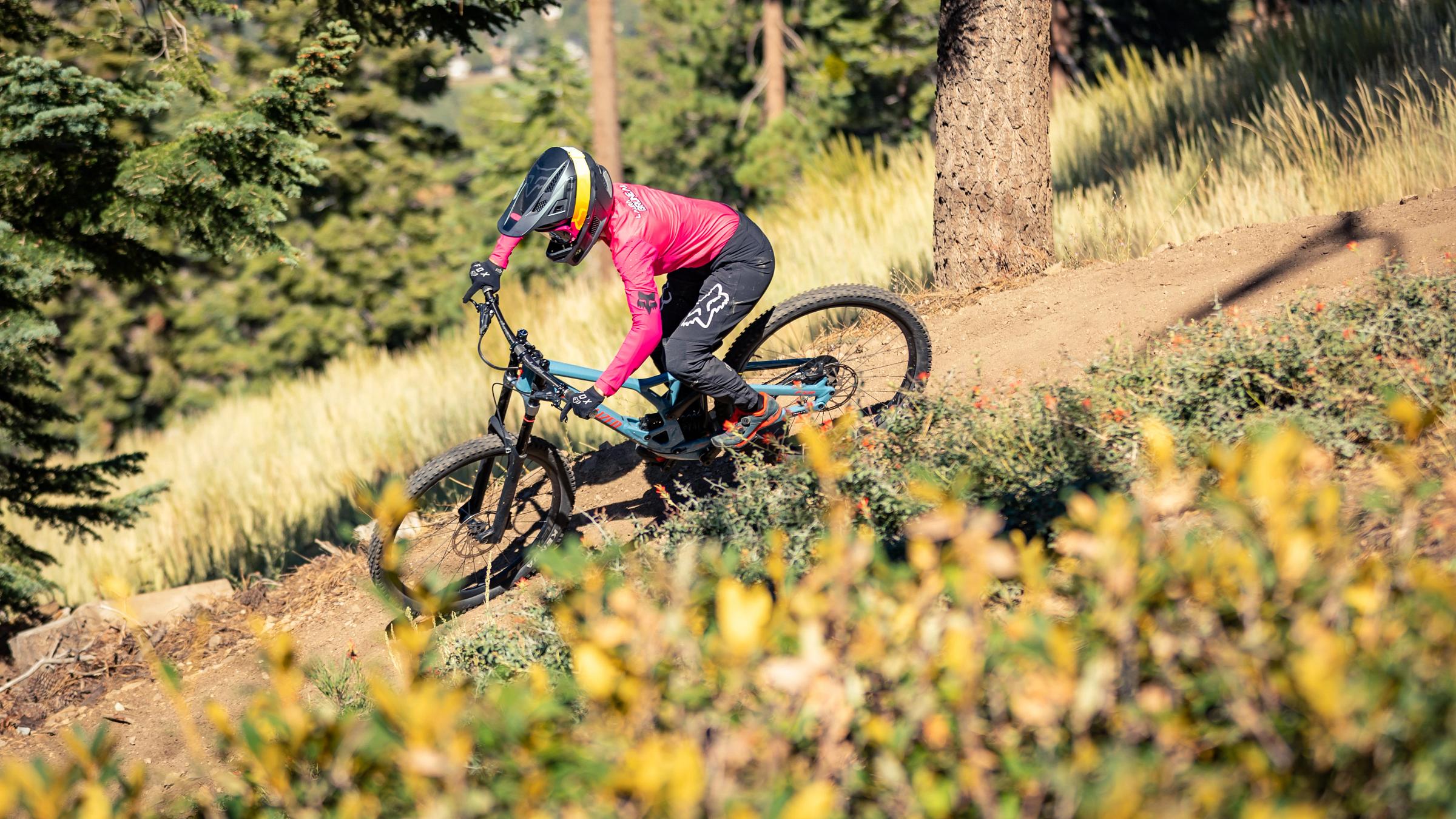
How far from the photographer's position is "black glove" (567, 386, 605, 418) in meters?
4.67

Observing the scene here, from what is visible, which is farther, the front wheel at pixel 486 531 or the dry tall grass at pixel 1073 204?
the dry tall grass at pixel 1073 204

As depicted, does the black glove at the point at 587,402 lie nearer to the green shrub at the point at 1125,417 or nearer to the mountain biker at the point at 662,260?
the mountain biker at the point at 662,260

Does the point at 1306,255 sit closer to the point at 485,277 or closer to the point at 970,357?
the point at 970,357

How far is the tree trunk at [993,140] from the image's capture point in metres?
6.91

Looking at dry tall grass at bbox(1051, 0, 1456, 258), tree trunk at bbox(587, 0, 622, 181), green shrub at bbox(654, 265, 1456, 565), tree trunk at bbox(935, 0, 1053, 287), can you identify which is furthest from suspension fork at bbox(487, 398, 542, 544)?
Result: tree trunk at bbox(587, 0, 622, 181)

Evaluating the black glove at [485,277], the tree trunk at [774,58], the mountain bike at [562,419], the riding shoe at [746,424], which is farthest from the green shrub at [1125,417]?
the tree trunk at [774,58]

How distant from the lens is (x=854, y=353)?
20.7ft

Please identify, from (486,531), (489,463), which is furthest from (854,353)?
(486,531)

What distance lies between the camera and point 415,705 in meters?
1.81

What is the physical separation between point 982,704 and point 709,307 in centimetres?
299

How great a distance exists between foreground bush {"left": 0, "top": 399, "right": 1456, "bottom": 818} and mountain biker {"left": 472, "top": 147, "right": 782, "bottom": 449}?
2260mm

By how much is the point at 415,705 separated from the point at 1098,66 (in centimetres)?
2374

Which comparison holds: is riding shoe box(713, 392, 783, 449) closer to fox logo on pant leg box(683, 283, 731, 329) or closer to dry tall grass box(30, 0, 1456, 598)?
fox logo on pant leg box(683, 283, 731, 329)

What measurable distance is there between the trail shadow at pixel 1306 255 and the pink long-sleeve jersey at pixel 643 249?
304cm
